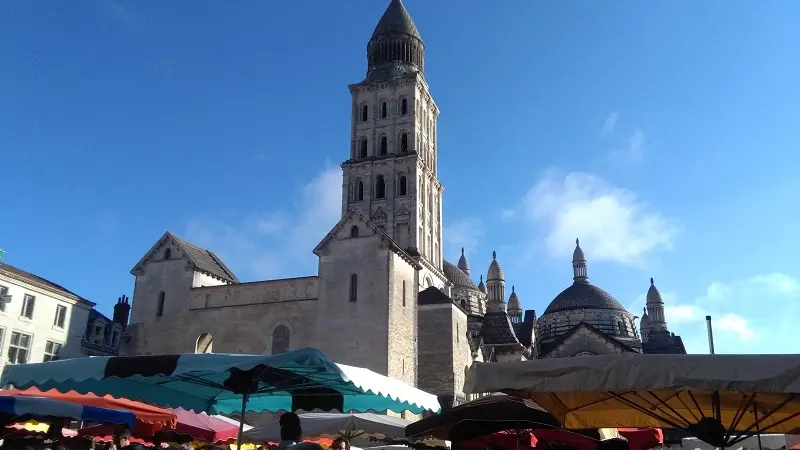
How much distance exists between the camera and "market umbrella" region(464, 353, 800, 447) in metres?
5.69

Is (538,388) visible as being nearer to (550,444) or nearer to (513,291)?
(550,444)

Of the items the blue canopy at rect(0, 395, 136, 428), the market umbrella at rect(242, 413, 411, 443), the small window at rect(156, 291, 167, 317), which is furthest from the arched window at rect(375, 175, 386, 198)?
the blue canopy at rect(0, 395, 136, 428)

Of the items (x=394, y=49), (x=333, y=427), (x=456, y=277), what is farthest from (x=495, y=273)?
(x=333, y=427)

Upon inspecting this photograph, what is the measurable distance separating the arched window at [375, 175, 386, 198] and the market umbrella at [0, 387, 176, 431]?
119 feet

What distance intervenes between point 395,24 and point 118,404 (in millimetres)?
48623

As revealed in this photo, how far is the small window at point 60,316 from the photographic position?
37688 mm

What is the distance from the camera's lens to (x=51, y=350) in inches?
1443

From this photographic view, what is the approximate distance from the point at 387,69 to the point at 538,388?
4957 centimetres

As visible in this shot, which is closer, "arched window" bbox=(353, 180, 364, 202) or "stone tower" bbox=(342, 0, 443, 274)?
"stone tower" bbox=(342, 0, 443, 274)

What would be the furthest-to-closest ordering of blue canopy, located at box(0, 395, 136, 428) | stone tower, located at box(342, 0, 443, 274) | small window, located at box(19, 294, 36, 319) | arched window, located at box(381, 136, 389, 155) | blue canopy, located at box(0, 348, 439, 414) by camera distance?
arched window, located at box(381, 136, 389, 155)
stone tower, located at box(342, 0, 443, 274)
small window, located at box(19, 294, 36, 319)
blue canopy, located at box(0, 395, 136, 428)
blue canopy, located at box(0, 348, 439, 414)

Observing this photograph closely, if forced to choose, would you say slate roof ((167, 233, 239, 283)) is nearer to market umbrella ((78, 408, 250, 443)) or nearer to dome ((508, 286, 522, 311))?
market umbrella ((78, 408, 250, 443))

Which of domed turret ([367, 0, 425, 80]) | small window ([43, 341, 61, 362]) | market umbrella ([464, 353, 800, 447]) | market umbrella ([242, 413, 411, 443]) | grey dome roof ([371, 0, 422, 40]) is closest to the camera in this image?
market umbrella ([464, 353, 800, 447])

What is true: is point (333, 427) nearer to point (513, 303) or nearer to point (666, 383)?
point (666, 383)

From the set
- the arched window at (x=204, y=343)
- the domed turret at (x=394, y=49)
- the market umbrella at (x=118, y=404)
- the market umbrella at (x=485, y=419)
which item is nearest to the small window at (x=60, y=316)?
the arched window at (x=204, y=343)
